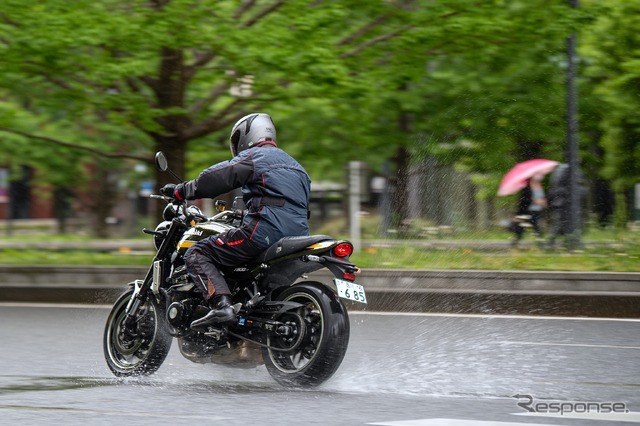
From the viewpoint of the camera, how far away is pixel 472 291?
13.6 m

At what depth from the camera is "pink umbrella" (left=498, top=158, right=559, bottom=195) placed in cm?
1992

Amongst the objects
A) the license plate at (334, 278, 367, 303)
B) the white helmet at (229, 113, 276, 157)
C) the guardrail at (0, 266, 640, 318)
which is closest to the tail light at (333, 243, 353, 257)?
the license plate at (334, 278, 367, 303)

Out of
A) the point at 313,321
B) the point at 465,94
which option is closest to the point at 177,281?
the point at 313,321

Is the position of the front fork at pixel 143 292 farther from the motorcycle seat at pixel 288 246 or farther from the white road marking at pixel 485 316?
A: the white road marking at pixel 485 316

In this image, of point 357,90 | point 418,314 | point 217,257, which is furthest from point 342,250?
point 357,90

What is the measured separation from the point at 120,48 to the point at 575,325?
24.6ft

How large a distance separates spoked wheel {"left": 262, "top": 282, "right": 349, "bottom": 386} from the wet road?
0.14 meters

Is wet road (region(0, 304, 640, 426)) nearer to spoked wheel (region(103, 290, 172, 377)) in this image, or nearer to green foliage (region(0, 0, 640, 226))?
spoked wheel (region(103, 290, 172, 377))

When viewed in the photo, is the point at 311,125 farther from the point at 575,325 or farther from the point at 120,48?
the point at 575,325

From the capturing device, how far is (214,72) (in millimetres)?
16562

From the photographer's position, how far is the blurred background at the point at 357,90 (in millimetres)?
15617

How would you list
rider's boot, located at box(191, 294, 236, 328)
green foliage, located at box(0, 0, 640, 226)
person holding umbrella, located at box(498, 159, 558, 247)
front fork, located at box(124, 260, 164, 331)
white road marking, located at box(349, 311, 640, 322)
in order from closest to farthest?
rider's boot, located at box(191, 294, 236, 328), front fork, located at box(124, 260, 164, 331), white road marking, located at box(349, 311, 640, 322), green foliage, located at box(0, 0, 640, 226), person holding umbrella, located at box(498, 159, 558, 247)

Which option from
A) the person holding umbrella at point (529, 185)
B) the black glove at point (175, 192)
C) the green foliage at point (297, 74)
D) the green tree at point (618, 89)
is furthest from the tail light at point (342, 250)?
the green tree at point (618, 89)

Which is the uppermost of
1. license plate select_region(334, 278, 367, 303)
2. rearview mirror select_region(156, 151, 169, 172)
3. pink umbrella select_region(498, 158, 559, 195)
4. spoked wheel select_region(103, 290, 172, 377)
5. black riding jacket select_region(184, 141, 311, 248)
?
pink umbrella select_region(498, 158, 559, 195)
